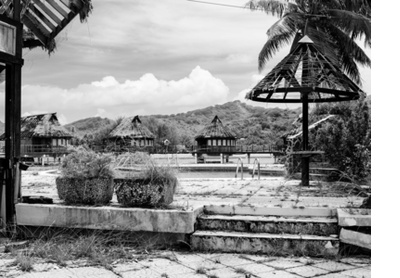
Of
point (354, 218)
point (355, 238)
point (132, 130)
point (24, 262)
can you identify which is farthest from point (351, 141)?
point (132, 130)

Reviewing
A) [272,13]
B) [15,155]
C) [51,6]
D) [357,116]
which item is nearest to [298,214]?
[15,155]

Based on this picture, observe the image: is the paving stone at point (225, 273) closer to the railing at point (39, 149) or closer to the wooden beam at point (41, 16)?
the wooden beam at point (41, 16)

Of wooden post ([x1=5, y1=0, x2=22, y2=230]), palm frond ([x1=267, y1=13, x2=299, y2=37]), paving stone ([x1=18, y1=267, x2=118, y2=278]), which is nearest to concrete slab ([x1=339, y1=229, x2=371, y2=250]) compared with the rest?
paving stone ([x1=18, y1=267, x2=118, y2=278])

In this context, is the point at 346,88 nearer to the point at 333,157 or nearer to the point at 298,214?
the point at 333,157

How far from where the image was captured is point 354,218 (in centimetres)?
454

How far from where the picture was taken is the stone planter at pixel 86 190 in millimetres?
5277

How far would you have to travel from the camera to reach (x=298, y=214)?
512cm

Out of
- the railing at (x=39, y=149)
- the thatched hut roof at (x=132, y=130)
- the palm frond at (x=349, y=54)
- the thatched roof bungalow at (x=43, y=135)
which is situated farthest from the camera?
the thatched hut roof at (x=132, y=130)

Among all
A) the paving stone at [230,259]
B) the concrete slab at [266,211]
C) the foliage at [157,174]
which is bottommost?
the paving stone at [230,259]

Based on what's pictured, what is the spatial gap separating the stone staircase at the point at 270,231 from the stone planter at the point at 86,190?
3.97ft

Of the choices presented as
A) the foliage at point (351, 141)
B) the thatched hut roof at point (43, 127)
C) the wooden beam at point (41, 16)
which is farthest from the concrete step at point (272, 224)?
the thatched hut roof at point (43, 127)

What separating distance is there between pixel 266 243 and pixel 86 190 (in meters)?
2.20

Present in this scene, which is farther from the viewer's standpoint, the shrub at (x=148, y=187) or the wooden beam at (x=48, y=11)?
the wooden beam at (x=48, y=11)

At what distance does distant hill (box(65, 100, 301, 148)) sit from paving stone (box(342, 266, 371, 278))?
38.4 m
